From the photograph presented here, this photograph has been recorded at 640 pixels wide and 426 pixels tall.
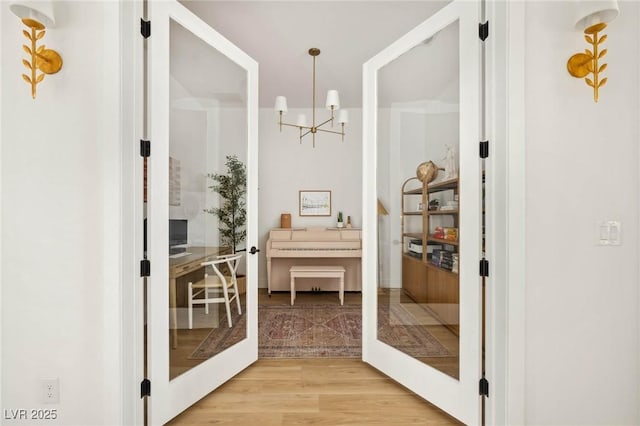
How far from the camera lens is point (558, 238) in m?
1.38

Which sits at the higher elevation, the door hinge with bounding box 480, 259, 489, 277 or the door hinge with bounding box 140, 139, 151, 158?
the door hinge with bounding box 140, 139, 151, 158

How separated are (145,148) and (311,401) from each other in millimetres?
1674

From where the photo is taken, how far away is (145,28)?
146 cm

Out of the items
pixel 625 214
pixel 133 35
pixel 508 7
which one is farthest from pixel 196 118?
pixel 625 214

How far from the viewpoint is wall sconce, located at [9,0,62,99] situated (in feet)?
4.02

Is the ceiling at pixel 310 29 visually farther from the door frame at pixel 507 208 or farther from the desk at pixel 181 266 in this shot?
the desk at pixel 181 266

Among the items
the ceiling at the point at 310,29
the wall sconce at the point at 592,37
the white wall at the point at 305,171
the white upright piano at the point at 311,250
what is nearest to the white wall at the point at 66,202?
the ceiling at the point at 310,29

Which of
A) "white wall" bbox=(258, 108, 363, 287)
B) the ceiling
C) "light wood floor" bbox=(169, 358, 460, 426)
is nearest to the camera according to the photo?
"light wood floor" bbox=(169, 358, 460, 426)

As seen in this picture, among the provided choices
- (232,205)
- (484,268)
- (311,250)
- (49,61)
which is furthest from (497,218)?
(311,250)

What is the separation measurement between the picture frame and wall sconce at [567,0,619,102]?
3632 millimetres

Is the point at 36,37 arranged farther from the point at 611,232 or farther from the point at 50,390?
the point at 611,232

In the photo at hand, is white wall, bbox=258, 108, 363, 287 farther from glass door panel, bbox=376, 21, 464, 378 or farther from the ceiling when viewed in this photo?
glass door panel, bbox=376, 21, 464, 378

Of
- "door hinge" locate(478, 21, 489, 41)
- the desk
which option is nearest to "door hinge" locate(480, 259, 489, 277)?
"door hinge" locate(478, 21, 489, 41)

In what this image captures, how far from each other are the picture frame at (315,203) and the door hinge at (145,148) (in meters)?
3.39
